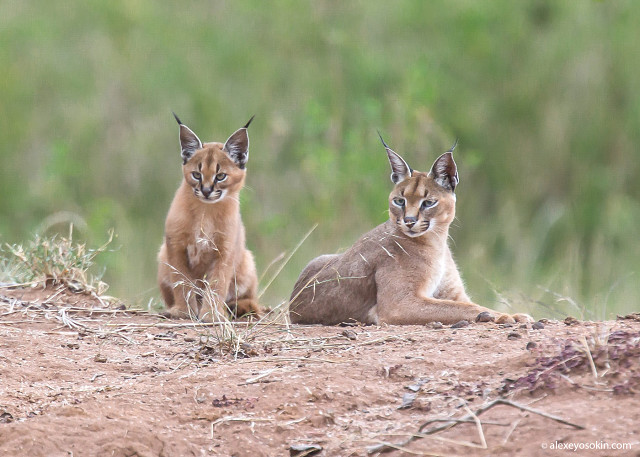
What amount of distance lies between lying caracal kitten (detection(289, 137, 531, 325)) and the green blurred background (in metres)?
2.62

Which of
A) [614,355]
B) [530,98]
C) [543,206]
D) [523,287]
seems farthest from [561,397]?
[530,98]

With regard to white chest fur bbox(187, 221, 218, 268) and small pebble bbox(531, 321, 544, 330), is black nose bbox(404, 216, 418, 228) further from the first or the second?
white chest fur bbox(187, 221, 218, 268)

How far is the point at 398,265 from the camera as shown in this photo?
597 cm

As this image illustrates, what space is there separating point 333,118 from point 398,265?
4.79m

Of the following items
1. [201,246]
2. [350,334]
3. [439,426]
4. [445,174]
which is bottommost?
[439,426]

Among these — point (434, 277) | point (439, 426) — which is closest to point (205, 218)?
point (434, 277)

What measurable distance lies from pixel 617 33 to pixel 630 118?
3.65 ft

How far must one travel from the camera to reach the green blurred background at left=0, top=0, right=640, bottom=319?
9594 millimetres

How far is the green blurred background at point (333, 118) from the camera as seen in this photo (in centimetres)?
959

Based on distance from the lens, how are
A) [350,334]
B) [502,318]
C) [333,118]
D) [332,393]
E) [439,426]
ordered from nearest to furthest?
[439,426]
[332,393]
[350,334]
[502,318]
[333,118]

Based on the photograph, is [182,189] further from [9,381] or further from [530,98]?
[530,98]

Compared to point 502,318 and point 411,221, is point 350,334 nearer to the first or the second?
point 502,318

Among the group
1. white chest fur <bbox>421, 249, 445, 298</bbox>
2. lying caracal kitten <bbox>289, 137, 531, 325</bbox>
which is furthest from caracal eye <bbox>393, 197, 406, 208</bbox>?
white chest fur <bbox>421, 249, 445, 298</bbox>

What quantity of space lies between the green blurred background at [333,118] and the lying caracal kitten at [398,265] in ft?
8.60
